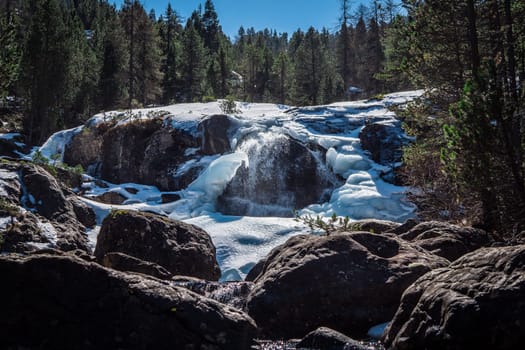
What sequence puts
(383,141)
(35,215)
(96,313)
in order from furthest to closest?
(383,141) < (35,215) < (96,313)

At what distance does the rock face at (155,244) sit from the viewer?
10289 millimetres

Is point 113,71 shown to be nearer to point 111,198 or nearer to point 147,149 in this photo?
point 147,149

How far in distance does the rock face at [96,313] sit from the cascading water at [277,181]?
43.7 ft

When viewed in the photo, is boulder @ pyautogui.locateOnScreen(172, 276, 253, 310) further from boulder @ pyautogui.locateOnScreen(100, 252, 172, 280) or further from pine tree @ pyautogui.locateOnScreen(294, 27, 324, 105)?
pine tree @ pyautogui.locateOnScreen(294, 27, 324, 105)

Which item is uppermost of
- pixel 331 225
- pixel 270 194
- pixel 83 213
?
pixel 270 194

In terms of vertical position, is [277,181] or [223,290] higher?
[277,181]

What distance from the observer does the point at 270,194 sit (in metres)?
18.7

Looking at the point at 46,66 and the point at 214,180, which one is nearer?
the point at 214,180

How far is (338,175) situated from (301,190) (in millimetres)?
1596

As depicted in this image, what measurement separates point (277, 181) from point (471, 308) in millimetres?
14694

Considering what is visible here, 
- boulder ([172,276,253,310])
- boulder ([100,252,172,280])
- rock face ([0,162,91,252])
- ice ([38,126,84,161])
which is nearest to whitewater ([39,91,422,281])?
rock face ([0,162,91,252])

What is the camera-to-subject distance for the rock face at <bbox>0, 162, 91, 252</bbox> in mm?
8367

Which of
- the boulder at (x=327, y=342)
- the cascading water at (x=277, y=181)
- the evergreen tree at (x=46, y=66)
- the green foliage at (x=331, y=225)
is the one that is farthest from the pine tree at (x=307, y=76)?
the boulder at (x=327, y=342)

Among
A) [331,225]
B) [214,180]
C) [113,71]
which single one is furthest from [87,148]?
[113,71]
